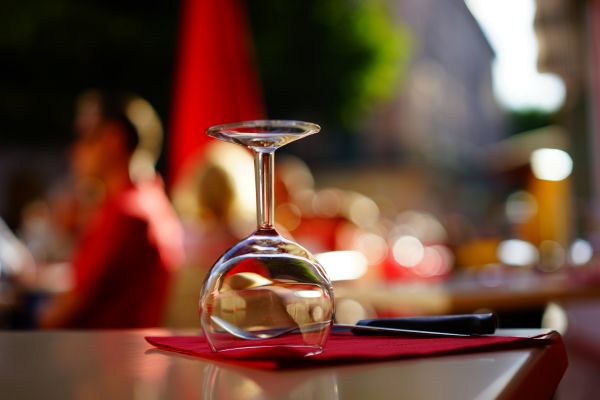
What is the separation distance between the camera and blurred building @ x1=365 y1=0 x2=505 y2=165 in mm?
32000

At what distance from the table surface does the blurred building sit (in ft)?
96.8

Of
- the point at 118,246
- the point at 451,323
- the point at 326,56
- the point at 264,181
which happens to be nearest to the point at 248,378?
the point at 264,181

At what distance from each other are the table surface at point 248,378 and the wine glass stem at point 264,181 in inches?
7.8

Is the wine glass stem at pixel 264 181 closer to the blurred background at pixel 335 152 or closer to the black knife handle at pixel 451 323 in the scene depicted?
the black knife handle at pixel 451 323

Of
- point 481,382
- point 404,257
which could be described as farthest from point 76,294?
point 404,257

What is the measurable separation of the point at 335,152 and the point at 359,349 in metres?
28.4

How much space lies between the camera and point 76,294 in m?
3.25

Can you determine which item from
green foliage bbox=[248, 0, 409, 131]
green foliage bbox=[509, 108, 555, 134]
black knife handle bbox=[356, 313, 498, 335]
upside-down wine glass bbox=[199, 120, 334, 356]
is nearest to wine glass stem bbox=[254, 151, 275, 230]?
upside-down wine glass bbox=[199, 120, 334, 356]

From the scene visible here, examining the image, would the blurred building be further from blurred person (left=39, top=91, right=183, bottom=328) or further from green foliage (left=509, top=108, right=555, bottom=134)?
blurred person (left=39, top=91, right=183, bottom=328)

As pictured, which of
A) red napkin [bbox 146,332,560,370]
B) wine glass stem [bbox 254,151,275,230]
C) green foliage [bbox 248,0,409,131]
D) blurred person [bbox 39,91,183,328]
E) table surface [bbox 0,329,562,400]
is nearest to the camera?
table surface [bbox 0,329,562,400]

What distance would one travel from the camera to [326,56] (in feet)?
68.0

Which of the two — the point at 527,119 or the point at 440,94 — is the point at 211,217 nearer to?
the point at 440,94

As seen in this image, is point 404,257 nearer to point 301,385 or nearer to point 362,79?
point 301,385

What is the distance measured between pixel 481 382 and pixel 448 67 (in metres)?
45.5
